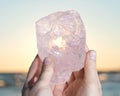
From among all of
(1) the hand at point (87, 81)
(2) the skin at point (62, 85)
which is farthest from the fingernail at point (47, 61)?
(1) the hand at point (87, 81)

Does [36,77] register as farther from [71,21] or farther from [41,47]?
[71,21]

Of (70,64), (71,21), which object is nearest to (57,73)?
(70,64)

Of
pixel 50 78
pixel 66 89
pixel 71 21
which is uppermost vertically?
pixel 71 21

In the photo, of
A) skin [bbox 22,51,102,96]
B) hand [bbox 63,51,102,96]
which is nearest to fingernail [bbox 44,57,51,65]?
skin [bbox 22,51,102,96]

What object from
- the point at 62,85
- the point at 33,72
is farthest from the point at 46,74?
the point at 62,85

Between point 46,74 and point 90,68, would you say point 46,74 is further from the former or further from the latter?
point 90,68

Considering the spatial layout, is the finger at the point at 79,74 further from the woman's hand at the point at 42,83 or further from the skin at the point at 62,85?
the woman's hand at the point at 42,83

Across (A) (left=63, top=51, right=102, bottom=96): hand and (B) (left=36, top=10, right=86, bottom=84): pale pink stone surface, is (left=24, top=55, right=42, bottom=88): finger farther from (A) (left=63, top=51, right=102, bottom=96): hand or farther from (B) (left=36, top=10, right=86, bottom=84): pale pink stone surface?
(A) (left=63, top=51, right=102, bottom=96): hand
